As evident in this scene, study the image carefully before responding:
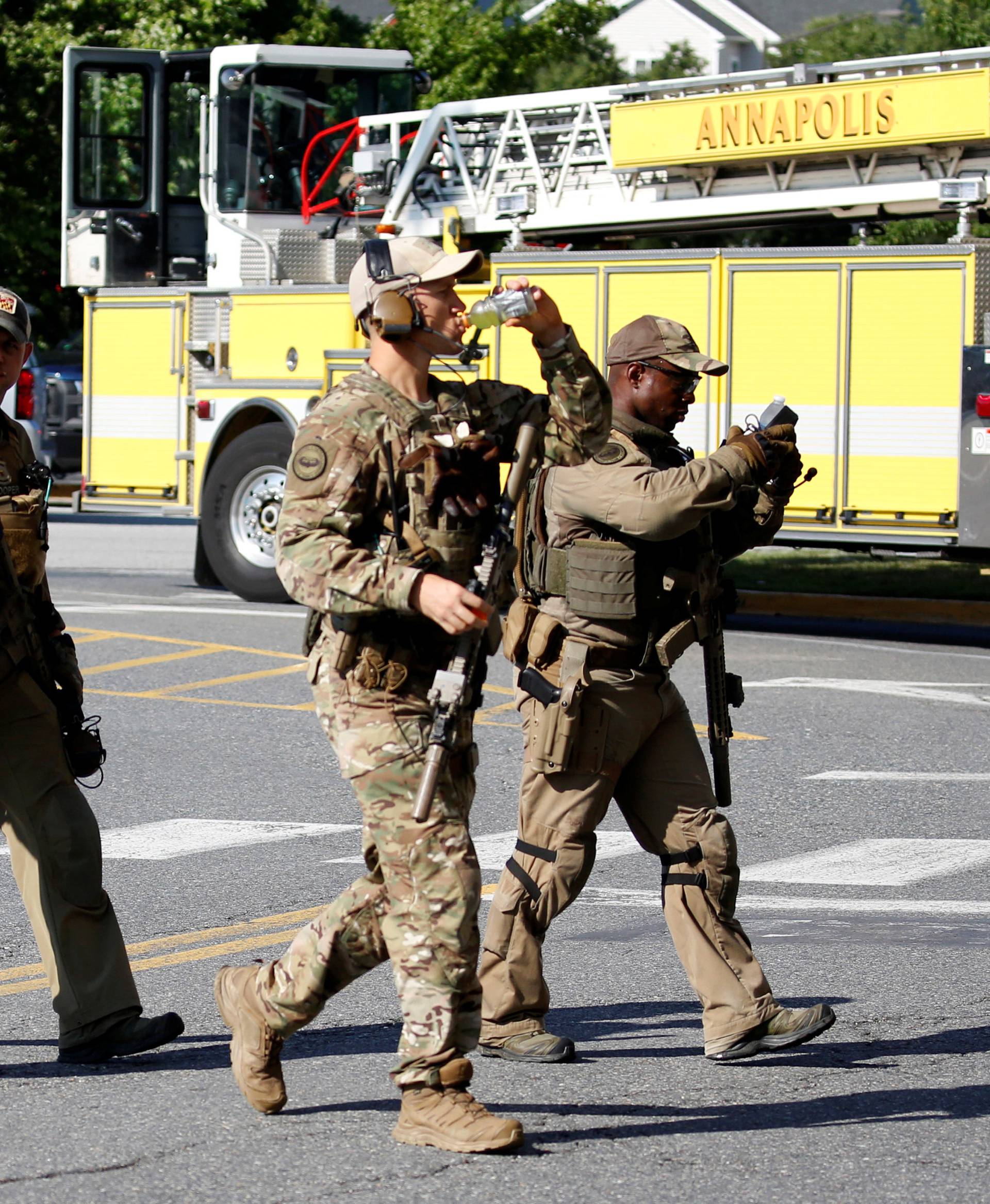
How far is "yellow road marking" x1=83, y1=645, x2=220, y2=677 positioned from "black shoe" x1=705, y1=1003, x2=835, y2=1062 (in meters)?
6.55

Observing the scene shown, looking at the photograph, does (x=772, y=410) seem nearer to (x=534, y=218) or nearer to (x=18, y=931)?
(x=18, y=931)

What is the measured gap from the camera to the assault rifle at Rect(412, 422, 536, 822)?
3.92 m

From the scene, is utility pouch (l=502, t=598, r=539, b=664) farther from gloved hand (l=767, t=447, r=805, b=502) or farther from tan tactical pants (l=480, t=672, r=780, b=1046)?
gloved hand (l=767, t=447, r=805, b=502)

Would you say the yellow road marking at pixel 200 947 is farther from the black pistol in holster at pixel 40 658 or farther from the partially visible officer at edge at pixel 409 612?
the partially visible officer at edge at pixel 409 612

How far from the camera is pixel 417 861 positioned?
3.97 m

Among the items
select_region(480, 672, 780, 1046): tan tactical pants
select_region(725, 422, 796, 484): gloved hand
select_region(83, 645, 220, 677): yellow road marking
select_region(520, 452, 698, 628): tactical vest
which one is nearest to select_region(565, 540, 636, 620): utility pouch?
select_region(520, 452, 698, 628): tactical vest

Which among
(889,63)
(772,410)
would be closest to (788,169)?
(889,63)

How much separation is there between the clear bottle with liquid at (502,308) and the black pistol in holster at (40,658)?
134 cm

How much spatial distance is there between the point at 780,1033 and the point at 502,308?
1.92 m

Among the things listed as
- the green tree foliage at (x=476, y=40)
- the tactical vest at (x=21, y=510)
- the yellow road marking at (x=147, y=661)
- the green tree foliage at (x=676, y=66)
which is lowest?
the yellow road marking at (x=147, y=661)

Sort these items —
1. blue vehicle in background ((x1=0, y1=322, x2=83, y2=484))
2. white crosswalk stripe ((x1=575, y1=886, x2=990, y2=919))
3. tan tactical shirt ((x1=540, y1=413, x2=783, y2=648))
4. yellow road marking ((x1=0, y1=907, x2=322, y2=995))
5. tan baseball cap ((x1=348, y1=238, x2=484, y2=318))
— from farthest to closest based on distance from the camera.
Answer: blue vehicle in background ((x1=0, y1=322, x2=83, y2=484)) → white crosswalk stripe ((x1=575, y1=886, x2=990, y2=919)) → yellow road marking ((x1=0, y1=907, x2=322, y2=995)) → tan tactical shirt ((x1=540, y1=413, x2=783, y2=648)) → tan baseball cap ((x1=348, y1=238, x2=484, y2=318))

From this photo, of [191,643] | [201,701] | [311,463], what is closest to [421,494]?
[311,463]

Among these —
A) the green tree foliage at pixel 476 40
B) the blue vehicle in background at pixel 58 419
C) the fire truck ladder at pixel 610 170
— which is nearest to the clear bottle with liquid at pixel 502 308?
the fire truck ladder at pixel 610 170

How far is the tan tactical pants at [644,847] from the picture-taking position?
4785 millimetres
